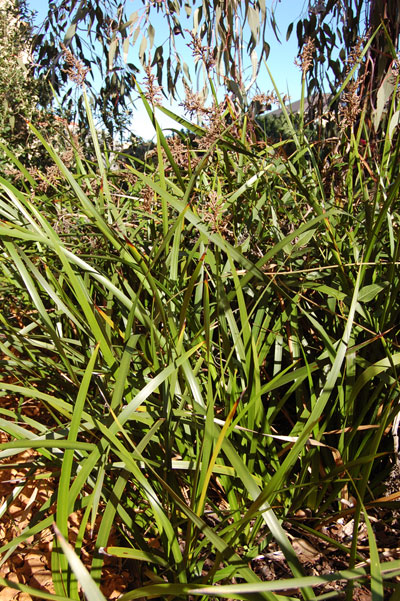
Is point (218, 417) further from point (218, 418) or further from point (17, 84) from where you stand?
point (17, 84)

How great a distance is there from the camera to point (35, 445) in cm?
75

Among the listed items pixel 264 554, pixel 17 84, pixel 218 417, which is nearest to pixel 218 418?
pixel 218 417

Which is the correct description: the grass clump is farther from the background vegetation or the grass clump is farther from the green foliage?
the green foliage

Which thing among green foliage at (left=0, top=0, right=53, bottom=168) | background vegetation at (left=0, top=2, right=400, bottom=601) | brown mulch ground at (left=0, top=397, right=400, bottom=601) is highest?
green foliage at (left=0, top=0, right=53, bottom=168)

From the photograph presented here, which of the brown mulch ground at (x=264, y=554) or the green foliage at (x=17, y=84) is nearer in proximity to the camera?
the brown mulch ground at (x=264, y=554)

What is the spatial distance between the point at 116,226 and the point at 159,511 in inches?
30.8

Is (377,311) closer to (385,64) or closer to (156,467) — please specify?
(156,467)

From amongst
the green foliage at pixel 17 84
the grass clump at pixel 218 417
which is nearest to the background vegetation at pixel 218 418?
the grass clump at pixel 218 417

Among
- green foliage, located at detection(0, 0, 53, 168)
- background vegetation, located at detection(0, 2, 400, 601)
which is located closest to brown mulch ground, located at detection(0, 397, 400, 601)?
background vegetation, located at detection(0, 2, 400, 601)

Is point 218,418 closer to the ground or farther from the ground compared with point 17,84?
closer to the ground

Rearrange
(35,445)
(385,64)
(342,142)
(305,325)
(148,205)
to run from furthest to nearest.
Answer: (385,64) → (342,142) → (305,325) → (148,205) → (35,445)

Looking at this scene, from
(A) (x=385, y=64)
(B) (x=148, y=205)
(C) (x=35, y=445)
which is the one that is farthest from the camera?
(A) (x=385, y=64)

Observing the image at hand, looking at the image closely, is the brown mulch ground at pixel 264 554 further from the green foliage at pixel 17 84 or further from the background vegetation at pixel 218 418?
the green foliage at pixel 17 84

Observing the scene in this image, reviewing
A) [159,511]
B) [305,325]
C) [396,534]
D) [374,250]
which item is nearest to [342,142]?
[374,250]
